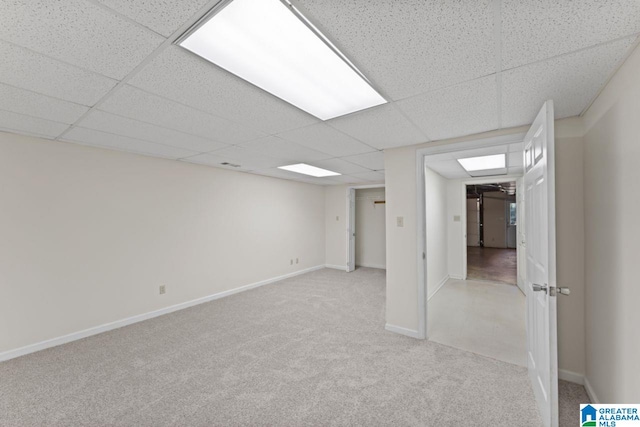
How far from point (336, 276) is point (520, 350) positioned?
3.71 metres

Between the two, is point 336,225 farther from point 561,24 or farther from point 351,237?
point 561,24

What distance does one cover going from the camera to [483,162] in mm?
4090

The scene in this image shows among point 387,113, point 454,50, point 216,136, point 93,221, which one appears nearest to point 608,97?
point 454,50

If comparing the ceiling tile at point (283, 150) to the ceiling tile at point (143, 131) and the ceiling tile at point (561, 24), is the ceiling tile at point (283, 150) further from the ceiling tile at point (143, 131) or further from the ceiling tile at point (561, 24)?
the ceiling tile at point (561, 24)

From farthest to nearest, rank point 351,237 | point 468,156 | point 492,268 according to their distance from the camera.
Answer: point 492,268, point 351,237, point 468,156

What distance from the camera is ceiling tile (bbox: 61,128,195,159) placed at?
2661 mm

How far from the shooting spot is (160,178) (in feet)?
12.4

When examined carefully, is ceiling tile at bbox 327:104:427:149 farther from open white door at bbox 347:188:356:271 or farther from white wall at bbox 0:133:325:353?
open white door at bbox 347:188:356:271

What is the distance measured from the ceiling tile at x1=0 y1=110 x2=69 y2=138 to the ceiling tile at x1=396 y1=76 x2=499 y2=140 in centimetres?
307

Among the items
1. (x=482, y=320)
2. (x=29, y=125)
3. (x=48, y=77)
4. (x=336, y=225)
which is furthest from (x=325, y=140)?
(x=336, y=225)

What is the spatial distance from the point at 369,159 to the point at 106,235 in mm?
3621

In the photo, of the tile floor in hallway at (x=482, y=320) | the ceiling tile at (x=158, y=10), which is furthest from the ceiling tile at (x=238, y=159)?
the tile floor in hallway at (x=482, y=320)

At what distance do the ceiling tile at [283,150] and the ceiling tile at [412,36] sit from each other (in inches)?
61.4

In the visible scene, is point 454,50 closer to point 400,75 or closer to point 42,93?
point 400,75
